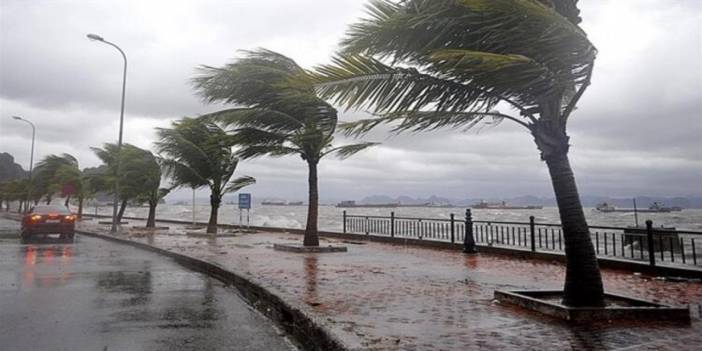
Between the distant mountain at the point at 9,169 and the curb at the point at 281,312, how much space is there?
14353cm

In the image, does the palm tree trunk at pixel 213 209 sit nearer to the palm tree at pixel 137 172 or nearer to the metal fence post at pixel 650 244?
the palm tree at pixel 137 172

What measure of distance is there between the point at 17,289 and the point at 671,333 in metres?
9.24

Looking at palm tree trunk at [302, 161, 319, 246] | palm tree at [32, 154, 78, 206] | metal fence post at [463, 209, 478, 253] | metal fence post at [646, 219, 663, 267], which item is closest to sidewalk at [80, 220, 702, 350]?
metal fence post at [646, 219, 663, 267]

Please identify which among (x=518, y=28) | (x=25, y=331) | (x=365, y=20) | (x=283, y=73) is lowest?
(x=25, y=331)

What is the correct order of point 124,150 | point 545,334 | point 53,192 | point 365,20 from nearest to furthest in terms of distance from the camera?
point 545,334 → point 365,20 → point 124,150 → point 53,192

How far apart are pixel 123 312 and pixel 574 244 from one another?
5760 mm

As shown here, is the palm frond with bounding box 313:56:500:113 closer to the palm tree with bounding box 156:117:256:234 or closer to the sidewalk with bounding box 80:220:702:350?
the sidewalk with bounding box 80:220:702:350

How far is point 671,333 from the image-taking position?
17.4ft

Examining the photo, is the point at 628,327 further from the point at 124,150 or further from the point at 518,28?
the point at 124,150

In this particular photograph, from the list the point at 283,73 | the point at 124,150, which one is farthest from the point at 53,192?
the point at 283,73

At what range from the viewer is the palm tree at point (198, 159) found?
73.6ft

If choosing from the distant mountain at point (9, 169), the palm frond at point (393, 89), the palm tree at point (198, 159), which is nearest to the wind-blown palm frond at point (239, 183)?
the palm tree at point (198, 159)

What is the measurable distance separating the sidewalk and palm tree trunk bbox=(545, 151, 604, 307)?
0.55 metres

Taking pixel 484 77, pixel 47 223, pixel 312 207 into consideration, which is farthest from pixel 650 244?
pixel 47 223
